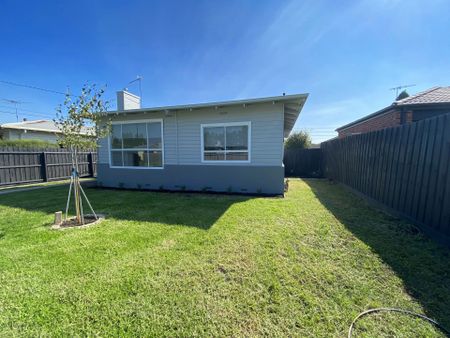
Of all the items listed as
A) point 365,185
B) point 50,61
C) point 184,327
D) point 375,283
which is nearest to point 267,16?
point 365,185

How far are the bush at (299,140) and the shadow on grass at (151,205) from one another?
42.7 ft

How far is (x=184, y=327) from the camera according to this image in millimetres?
1853

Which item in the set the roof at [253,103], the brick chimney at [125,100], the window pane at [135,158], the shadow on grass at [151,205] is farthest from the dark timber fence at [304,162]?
the brick chimney at [125,100]

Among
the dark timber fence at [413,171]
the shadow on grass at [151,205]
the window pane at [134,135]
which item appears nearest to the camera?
the dark timber fence at [413,171]

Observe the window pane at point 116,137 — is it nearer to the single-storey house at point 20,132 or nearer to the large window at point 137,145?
the large window at point 137,145

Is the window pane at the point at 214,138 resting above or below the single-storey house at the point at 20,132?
below

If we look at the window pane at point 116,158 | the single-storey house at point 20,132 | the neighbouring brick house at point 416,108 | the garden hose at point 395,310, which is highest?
the neighbouring brick house at point 416,108

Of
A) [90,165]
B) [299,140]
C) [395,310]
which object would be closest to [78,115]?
[395,310]

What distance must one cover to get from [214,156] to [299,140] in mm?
12744

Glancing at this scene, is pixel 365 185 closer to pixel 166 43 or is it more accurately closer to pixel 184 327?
pixel 184 327

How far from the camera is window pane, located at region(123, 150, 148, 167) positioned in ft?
29.9

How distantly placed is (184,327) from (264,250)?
1.83 meters

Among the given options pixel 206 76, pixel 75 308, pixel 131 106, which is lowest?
pixel 75 308

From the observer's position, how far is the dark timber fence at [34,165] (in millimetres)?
10203
